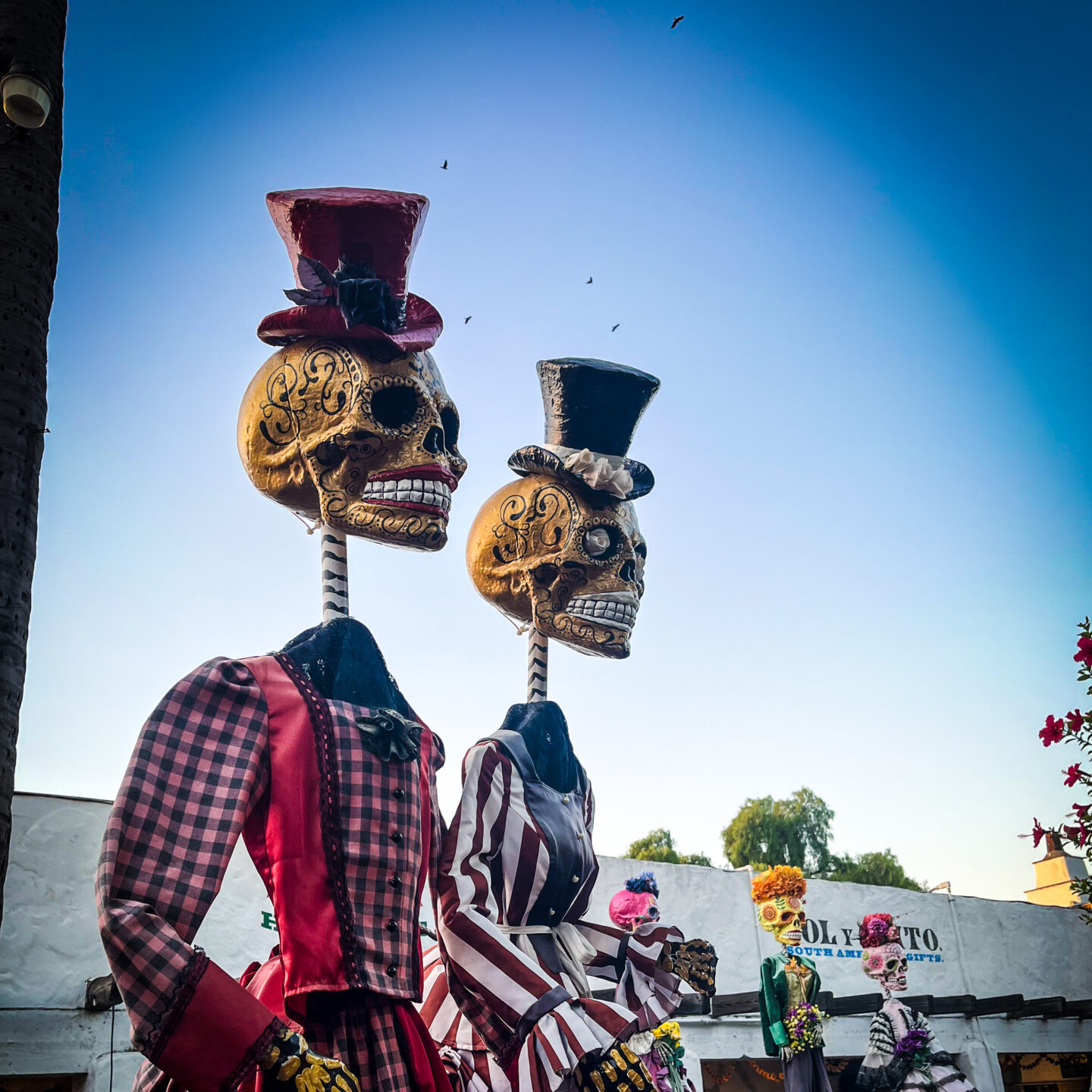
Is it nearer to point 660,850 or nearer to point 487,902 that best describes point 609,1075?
point 487,902

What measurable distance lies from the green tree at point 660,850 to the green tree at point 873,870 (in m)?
3.31

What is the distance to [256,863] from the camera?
8.72 ft

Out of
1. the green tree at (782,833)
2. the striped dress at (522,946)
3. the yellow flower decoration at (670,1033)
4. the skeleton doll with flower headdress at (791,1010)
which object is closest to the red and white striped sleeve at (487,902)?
the striped dress at (522,946)

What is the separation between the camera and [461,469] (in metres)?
3.46

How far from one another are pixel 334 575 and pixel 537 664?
117 cm

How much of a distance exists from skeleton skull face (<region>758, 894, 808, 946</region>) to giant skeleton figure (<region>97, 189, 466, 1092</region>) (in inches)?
148

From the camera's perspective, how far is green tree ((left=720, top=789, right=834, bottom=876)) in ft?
93.7

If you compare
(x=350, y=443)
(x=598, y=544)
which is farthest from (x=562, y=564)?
(x=350, y=443)

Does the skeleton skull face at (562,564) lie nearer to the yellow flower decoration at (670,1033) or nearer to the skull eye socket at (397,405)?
the skull eye socket at (397,405)

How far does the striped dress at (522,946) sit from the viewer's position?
9.28ft

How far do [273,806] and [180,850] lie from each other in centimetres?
27

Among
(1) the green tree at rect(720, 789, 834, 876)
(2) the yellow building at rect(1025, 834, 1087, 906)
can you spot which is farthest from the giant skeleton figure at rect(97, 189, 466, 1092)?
(1) the green tree at rect(720, 789, 834, 876)

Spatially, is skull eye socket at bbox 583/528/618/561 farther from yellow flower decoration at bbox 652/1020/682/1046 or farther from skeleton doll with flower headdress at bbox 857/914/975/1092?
skeleton doll with flower headdress at bbox 857/914/975/1092

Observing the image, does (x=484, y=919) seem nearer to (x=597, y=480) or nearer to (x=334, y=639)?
(x=334, y=639)
